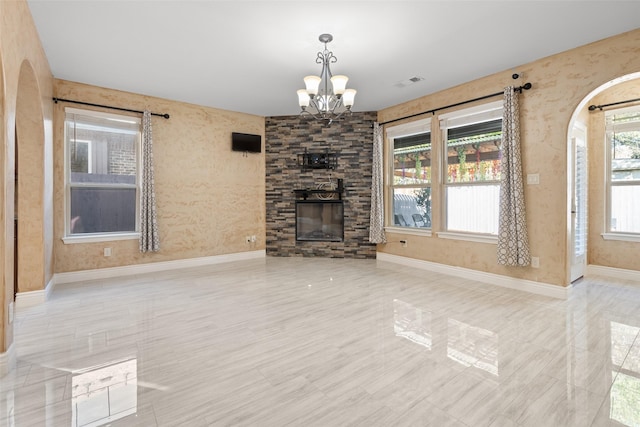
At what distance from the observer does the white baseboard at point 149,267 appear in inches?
175

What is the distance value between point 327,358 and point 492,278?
3024 millimetres

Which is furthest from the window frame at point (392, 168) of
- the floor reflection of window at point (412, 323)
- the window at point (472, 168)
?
the floor reflection of window at point (412, 323)

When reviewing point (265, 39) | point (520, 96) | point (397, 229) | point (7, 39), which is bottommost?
point (397, 229)

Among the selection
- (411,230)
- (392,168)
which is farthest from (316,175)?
(411,230)

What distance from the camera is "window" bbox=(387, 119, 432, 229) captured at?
209 inches

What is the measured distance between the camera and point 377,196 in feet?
19.1

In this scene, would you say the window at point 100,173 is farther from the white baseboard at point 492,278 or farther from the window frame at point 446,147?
the window frame at point 446,147

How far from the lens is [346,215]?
20.1 ft

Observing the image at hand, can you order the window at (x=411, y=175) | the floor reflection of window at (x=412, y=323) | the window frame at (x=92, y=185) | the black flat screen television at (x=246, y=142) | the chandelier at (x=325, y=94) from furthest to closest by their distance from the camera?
the black flat screen television at (x=246, y=142)
the window at (x=411, y=175)
the window frame at (x=92, y=185)
the chandelier at (x=325, y=94)
the floor reflection of window at (x=412, y=323)

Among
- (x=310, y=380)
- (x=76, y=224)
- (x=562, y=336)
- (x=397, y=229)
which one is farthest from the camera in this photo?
(x=397, y=229)

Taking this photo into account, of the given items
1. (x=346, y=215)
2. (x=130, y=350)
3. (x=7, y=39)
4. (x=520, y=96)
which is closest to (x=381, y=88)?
(x=520, y=96)

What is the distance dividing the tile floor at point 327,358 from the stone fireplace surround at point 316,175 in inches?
87.6

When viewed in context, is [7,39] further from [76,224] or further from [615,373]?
[615,373]

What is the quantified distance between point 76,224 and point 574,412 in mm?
5760
